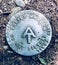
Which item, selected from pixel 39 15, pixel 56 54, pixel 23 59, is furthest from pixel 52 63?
pixel 39 15

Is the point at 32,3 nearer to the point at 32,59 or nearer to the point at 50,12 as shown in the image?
the point at 50,12

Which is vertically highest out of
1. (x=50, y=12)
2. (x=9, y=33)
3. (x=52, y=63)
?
(x=50, y=12)

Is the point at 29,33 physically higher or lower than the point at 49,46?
higher
